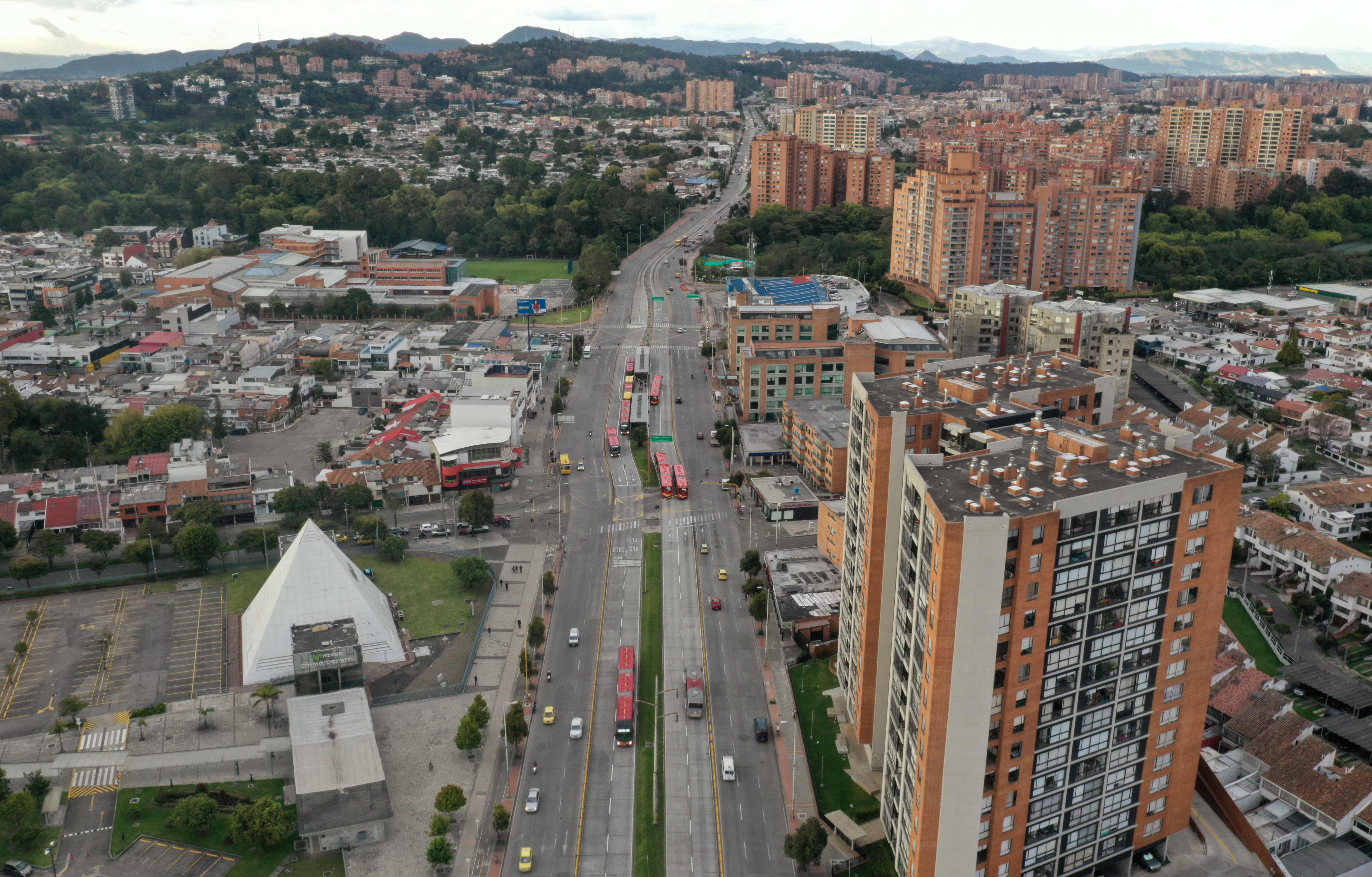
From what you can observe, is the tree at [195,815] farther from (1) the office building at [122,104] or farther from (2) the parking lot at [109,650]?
(1) the office building at [122,104]

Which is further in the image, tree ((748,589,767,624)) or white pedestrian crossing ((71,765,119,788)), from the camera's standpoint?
tree ((748,589,767,624))

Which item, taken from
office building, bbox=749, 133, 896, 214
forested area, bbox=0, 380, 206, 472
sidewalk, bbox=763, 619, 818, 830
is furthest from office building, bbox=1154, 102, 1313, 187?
forested area, bbox=0, 380, 206, 472

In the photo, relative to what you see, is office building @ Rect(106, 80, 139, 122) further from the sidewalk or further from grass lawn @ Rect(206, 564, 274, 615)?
the sidewalk

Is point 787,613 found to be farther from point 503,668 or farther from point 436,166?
point 436,166

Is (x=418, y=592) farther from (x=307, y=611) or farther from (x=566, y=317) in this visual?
(x=566, y=317)

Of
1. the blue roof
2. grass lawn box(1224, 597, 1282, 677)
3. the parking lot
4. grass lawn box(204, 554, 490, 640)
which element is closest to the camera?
the parking lot

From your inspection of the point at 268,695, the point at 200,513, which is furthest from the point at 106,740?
the point at 200,513

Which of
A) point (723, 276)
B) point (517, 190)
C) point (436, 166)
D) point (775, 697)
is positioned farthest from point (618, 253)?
point (775, 697)
